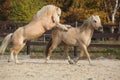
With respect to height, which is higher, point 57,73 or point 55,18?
point 55,18

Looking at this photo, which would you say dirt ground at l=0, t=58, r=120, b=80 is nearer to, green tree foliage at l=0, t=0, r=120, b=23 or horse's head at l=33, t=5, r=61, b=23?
horse's head at l=33, t=5, r=61, b=23

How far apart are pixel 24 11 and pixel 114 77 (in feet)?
56.2

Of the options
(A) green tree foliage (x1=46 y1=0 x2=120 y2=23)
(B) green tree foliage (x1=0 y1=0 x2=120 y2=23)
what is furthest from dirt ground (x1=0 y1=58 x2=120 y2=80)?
(A) green tree foliage (x1=46 y1=0 x2=120 y2=23)

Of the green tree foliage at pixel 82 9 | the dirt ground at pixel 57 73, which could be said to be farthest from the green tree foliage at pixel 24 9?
the dirt ground at pixel 57 73

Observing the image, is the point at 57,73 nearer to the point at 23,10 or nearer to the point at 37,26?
the point at 37,26

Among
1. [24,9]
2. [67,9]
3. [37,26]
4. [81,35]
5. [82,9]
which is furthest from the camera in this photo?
[67,9]

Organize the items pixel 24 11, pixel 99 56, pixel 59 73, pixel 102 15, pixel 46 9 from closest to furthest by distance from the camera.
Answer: pixel 59 73 → pixel 46 9 → pixel 99 56 → pixel 24 11 → pixel 102 15

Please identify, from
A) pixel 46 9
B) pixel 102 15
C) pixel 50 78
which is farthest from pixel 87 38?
pixel 102 15

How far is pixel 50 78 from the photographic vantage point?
853 centimetres

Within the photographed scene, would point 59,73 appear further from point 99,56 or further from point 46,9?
point 99,56

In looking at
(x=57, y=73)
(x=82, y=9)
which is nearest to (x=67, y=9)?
(x=82, y=9)

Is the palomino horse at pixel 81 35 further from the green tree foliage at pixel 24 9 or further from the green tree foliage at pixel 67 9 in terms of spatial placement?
the green tree foliage at pixel 67 9

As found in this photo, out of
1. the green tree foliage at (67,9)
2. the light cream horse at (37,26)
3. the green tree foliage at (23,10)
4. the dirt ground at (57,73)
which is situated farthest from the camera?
the green tree foliage at (67,9)

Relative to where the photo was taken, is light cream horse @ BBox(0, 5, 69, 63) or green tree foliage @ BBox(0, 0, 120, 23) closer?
light cream horse @ BBox(0, 5, 69, 63)
